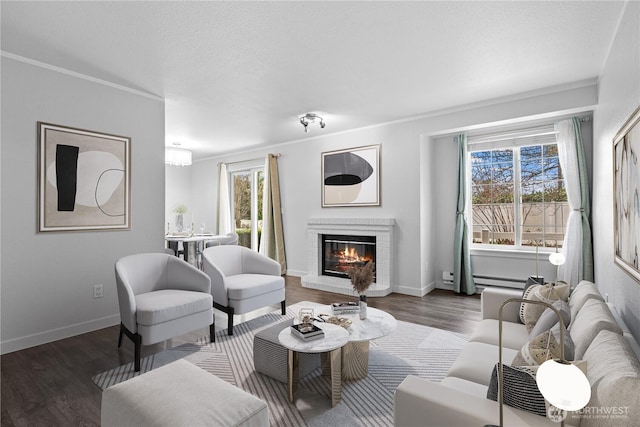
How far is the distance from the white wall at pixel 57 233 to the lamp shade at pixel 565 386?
3.80 metres

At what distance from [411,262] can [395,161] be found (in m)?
1.51

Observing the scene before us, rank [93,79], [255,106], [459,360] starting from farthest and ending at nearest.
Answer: [255,106], [93,79], [459,360]

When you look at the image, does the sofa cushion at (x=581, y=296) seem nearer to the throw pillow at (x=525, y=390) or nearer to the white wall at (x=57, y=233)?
the throw pillow at (x=525, y=390)

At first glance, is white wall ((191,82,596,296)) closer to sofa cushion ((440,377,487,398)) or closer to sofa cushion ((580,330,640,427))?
sofa cushion ((440,377,487,398))

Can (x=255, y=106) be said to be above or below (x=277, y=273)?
above

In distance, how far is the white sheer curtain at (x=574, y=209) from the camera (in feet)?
12.7

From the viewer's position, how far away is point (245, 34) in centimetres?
252

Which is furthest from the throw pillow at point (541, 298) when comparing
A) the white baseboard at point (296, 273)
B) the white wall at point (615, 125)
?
the white baseboard at point (296, 273)

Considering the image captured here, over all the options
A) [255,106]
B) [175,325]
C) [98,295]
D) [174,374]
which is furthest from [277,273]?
[174,374]

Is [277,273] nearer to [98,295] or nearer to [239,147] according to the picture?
[98,295]

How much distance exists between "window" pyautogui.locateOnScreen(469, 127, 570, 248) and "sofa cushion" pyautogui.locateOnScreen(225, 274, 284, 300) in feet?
10.1

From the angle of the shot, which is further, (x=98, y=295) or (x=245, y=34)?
(x=98, y=295)

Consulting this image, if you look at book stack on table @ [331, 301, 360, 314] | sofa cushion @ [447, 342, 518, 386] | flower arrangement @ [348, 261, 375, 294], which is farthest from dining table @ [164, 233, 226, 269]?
sofa cushion @ [447, 342, 518, 386]

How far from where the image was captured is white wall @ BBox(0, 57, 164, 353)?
2.86 metres
